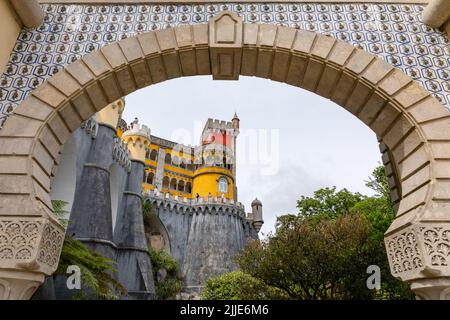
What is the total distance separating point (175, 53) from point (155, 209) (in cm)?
2709

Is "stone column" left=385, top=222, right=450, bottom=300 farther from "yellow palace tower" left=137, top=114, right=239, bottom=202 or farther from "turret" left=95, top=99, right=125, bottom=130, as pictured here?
"yellow palace tower" left=137, top=114, right=239, bottom=202

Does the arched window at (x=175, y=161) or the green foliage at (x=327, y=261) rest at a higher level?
the arched window at (x=175, y=161)

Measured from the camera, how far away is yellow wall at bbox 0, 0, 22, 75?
4.57 metres

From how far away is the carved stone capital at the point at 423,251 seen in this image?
10.8 ft

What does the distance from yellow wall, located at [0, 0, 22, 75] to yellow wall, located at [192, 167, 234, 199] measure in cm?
2985

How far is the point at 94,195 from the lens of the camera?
643 inches

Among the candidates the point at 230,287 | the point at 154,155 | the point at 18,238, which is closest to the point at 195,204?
the point at 230,287

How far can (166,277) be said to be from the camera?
2628cm

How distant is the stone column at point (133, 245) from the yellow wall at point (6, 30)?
16664 mm

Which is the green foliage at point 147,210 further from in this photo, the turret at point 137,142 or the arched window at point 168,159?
the arched window at point 168,159

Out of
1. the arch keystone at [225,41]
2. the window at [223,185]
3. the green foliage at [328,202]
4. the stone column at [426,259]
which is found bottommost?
the stone column at [426,259]

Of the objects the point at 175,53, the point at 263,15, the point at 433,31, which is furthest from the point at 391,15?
the point at 175,53

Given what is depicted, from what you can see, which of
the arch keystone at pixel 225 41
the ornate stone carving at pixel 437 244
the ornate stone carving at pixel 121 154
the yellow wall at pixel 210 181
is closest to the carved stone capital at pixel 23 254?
the arch keystone at pixel 225 41
